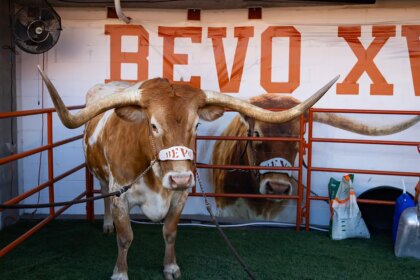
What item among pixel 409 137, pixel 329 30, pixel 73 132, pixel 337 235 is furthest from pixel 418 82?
pixel 73 132

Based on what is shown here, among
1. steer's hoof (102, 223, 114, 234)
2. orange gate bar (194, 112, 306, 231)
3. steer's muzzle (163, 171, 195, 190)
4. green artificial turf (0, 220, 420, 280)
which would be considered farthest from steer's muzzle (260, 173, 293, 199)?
steer's muzzle (163, 171, 195, 190)

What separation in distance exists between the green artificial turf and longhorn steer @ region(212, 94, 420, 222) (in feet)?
1.28

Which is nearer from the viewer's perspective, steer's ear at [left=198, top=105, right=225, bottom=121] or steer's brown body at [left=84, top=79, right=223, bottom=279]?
steer's brown body at [left=84, top=79, right=223, bottom=279]

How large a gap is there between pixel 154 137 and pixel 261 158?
2.50 metres

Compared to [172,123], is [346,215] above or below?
below

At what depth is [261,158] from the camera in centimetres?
568

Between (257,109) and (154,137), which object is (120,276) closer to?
(154,137)

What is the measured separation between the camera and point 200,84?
225 inches

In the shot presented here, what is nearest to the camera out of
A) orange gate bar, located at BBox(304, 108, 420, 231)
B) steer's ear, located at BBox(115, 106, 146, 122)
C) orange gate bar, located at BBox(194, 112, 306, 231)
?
steer's ear, located at BBox(115, 106, 146, 122)

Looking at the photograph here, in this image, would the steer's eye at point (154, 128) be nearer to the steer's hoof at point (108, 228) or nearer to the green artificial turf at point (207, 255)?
the green artificial turf at point (207, 255)

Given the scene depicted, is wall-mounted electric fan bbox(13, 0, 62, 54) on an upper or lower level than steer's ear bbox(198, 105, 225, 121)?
upper

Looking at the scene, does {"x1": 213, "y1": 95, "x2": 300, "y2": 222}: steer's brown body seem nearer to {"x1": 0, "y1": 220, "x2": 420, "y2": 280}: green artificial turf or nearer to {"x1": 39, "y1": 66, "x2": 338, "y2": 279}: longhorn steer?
{"x1": 0, "y1": 220, "x2": 420, "y2": 280}: green artificial turf

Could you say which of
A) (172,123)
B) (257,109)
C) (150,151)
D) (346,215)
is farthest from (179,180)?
(346,215)

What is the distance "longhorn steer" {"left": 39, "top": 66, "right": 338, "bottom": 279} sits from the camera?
3211 millimetres
